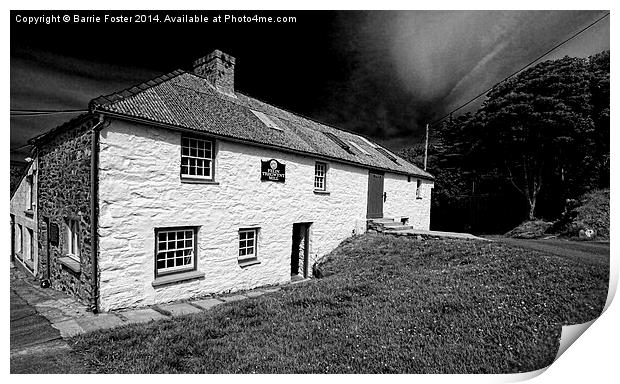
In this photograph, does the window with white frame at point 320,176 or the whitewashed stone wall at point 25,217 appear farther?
the window with white frame at point 320,176

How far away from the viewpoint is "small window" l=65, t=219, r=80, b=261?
6.10 m

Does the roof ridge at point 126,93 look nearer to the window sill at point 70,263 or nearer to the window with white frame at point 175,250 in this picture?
the window with white frame at point 175,250

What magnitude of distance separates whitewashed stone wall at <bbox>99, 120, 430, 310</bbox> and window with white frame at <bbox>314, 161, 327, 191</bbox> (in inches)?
19.6

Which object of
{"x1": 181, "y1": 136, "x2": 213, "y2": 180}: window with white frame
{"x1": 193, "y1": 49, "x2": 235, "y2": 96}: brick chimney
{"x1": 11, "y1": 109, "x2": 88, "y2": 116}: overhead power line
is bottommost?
{"x1": 181, "y1": 136, "x2": 213, "y2": 180}: window with white frame

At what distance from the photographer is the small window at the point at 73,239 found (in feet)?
20.0

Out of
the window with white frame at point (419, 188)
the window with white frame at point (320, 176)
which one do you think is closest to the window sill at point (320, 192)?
the window with white frame at point (320, 176)

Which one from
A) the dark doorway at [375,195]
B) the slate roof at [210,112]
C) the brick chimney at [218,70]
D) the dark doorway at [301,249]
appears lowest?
the dark doorway at [301,249]

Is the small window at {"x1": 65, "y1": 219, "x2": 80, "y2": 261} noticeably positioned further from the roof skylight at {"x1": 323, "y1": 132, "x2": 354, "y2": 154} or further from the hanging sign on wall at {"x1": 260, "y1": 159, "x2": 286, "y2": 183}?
the roof skylight at {"x1": 323, "y1": 132, "x2": 354, "y2": 154}

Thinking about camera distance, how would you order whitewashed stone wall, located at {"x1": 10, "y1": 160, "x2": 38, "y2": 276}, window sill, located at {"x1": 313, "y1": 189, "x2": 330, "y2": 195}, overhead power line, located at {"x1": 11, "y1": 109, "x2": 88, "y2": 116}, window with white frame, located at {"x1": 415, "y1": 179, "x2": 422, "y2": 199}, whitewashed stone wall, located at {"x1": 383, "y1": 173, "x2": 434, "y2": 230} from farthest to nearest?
window with white frame, located at {"x1": 415, "y1": 179, "x2": 422, "y2": 199} → whitewashed stone wall, located at {"x1": 383, "y1": 173, "x2": 434, "y2": 230} → window sill, located at {"x1": 313, "y1": 189, "x2": 330, "y2": 195} → whitewashed stone wall, located at {"x1": 10, "y1": 160, "x2": 38, "y2": 276} → overhead power line, located at {"x1": 11, "y1": 109, "x2": 88, "y2": 116}

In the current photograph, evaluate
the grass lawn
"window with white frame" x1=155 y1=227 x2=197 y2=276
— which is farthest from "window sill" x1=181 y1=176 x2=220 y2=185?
the grass lawn

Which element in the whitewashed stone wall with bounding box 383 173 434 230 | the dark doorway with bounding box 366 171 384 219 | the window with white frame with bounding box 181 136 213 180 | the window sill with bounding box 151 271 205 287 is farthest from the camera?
A: the whitewashed stone wall with bounding box 383 173 434 230

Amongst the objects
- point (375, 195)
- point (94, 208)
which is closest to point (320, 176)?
point (375, 195)

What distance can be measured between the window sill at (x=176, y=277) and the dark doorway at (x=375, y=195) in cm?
788
